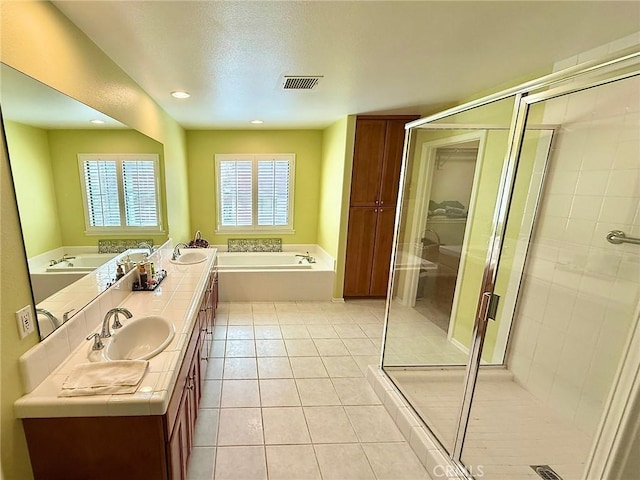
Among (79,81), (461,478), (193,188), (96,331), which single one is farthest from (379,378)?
(193,188)

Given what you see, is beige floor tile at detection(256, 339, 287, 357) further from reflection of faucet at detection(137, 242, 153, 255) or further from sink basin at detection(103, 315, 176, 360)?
reflection of faucet at detection(137, 242, 153, 255)

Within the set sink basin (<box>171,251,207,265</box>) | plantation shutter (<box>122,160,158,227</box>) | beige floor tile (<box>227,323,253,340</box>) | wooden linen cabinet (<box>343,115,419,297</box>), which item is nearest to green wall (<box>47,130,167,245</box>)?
plantation shutter (<box>122,160,158,227</box>)

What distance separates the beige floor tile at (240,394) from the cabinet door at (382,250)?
2.27 m

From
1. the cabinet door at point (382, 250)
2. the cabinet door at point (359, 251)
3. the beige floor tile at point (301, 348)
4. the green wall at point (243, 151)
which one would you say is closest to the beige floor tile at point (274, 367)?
the beige floor tile at point (301, 348)

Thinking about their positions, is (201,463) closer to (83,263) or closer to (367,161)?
(83,263)

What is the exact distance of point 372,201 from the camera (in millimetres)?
3859

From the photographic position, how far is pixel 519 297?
237 centimetres

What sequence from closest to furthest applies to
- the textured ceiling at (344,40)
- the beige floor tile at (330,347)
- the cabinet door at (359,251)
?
1. the textured ceiling at (344,40)
2. the beige floor tile at (330,347)
3. the cabinet door at (359,251)

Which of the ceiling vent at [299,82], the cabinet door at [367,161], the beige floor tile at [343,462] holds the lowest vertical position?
the beige floor tile at [343,462]

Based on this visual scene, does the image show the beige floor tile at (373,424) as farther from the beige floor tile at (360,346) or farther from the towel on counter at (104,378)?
the towel on counter at (104,378)

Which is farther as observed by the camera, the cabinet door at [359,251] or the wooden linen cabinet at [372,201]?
the cabinet door at [359,251]

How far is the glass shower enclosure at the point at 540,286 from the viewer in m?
1.64

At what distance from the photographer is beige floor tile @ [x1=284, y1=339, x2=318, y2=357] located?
284 cm

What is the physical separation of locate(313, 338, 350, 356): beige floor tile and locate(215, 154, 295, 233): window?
224cm
